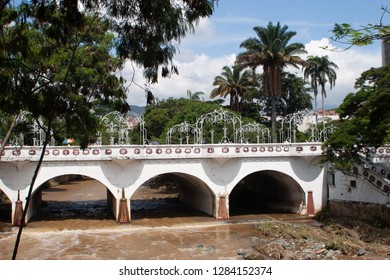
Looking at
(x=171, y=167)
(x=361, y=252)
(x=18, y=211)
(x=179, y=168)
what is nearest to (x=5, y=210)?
(x=18, y=211)

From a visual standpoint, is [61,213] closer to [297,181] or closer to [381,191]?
[297,181]

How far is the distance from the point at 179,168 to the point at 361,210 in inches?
373

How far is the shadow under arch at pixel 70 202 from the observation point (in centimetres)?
2602

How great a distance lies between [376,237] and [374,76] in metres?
7.35

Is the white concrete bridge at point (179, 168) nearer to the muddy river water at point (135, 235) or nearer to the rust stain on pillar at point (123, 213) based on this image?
the rust stain on pillar at point (123, 213)

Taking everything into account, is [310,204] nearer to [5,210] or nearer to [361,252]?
[361,252]

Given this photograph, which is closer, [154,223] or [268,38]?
[154,223]

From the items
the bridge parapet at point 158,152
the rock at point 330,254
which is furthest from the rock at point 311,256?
the bridge parapet at point 158,152

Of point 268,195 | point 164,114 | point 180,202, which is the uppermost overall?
point 164,114

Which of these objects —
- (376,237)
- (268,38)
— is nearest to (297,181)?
(376,237)

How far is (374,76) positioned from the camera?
2092cm

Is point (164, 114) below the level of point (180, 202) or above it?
above

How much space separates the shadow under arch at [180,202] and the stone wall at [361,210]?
6756 millimetres

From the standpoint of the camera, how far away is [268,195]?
103 ft
